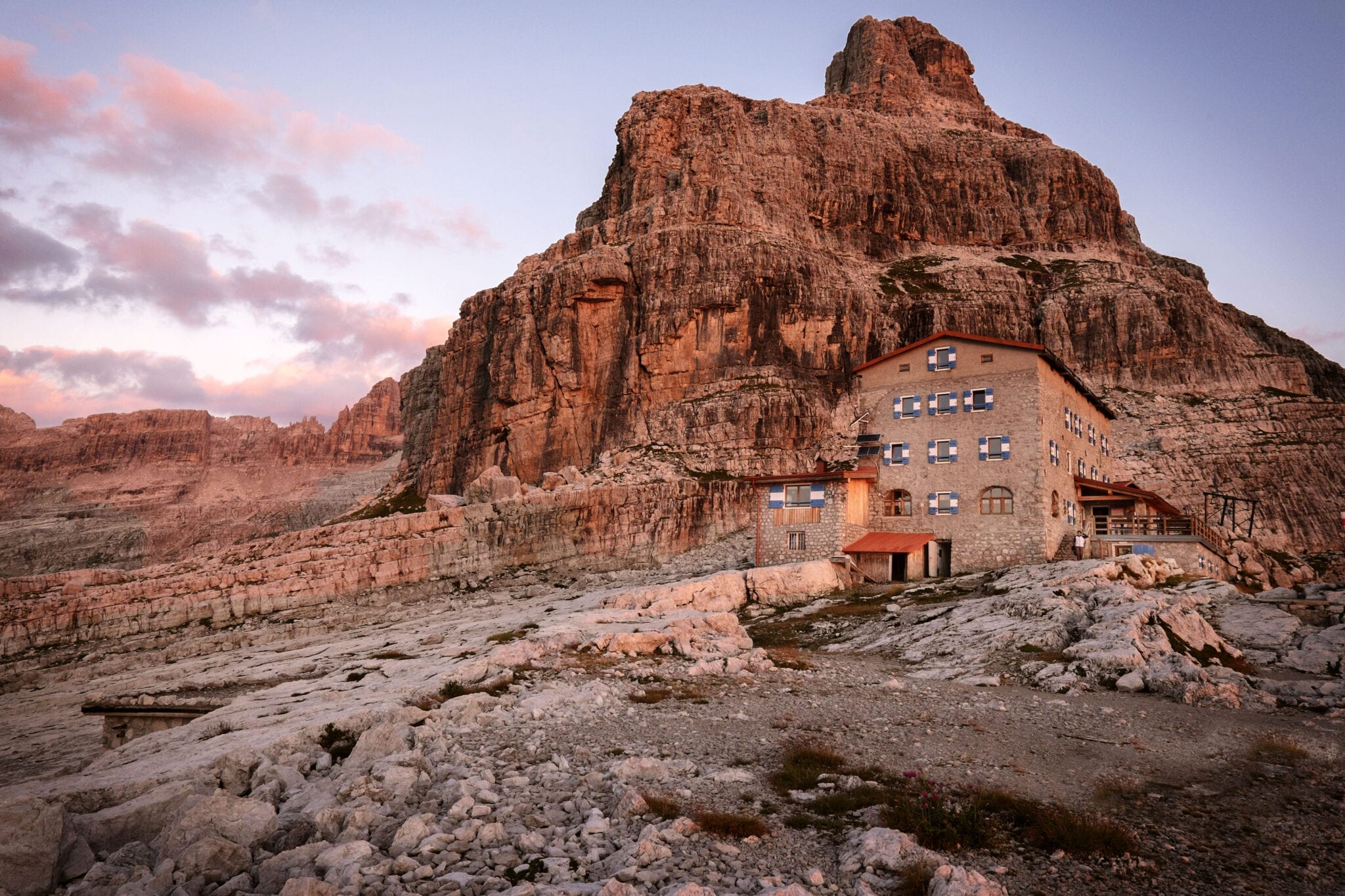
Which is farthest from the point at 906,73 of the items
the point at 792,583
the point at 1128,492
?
the point at 792,583

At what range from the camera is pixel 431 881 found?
8.10 m

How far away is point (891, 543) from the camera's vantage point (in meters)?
40.4

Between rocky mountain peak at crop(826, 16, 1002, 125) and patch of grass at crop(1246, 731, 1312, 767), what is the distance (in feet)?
491

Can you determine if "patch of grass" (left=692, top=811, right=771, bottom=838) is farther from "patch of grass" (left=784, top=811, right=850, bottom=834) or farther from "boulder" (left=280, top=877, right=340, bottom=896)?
"boulder" (left=280, top=877, right=340, bottom=896)

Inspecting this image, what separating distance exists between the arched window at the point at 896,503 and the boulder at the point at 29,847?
130 ft

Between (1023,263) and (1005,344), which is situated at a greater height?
(1023,263)

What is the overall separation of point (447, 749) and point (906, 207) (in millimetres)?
114172

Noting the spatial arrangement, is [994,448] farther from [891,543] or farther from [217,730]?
[217,730]

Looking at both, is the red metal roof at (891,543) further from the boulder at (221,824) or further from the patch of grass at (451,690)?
the boulder at (221,824)

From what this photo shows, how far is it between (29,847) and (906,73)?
17868 centimetres

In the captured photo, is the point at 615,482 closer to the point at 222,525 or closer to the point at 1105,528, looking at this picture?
the point at 1105,528

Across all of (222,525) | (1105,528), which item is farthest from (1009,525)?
(222,525)

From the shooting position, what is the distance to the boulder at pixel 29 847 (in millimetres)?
7949

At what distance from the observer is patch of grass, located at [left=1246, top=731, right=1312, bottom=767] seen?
12391mm
